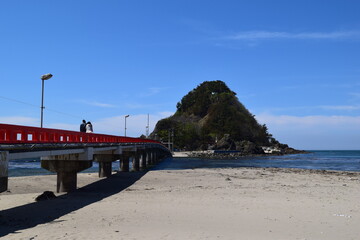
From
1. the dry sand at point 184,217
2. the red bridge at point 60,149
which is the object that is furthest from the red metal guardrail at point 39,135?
the dry sand at point 184,217

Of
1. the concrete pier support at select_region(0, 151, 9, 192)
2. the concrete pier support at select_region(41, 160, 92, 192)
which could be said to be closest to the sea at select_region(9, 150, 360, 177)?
the concrete pier support at select_region(41, 160, 92, 192)

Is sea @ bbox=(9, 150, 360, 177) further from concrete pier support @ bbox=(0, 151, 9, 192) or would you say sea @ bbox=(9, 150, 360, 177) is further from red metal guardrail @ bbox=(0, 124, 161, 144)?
concrete pier support @ bbox=(0, 151, 9, 192)

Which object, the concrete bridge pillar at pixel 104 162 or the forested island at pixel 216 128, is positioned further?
the forested island at pixel 216 128

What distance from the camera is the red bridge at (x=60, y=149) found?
13141 mm

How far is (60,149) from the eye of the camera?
18.4 m

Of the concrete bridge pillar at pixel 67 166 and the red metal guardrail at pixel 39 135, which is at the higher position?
the red metal guardrail at pixel 39 135

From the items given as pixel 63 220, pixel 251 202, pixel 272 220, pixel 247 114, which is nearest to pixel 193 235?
pixel 272 220

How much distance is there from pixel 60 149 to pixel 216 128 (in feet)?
506

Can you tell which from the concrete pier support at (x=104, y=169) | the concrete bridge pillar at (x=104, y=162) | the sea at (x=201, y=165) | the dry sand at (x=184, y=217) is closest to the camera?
the dry sand at (x=184, y=217)

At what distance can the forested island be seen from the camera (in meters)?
153

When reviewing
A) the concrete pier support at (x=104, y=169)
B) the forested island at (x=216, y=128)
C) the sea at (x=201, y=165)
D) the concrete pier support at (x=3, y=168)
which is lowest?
the sea at (x=201, y=165)

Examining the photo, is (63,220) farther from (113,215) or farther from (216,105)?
(216,105)

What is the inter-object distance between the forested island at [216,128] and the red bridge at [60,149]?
112 meters

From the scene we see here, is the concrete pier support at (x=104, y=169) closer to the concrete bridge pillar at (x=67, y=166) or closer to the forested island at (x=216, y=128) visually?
the concrete bridge pillar at (x=67, y=166)
